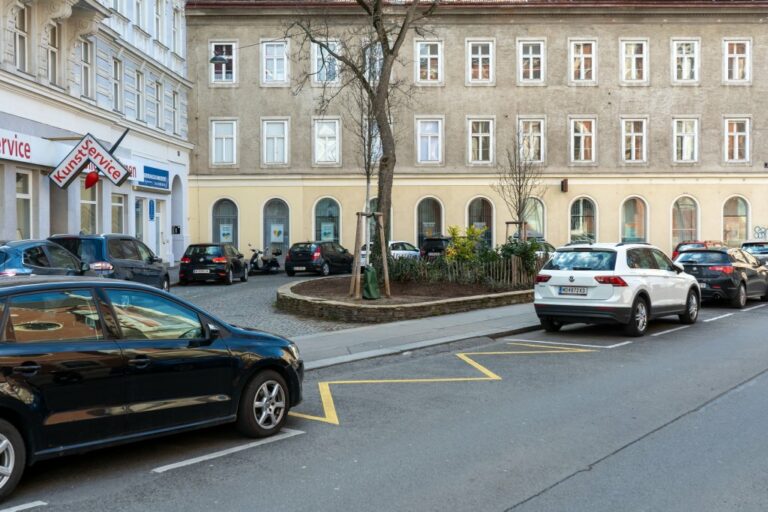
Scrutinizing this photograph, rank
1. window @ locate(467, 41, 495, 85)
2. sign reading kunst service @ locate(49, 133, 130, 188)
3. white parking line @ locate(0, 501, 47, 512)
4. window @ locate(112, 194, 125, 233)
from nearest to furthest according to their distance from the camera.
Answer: white parking line @ locate(0, 501, 47, 512) < sign reading kunst service @ locate(49, 133, 130, 188) < window @ locate(112, 194, 125, 233) < window @ locate(467, 41, 495, 85)

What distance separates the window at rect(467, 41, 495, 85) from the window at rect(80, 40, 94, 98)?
1914 centimetres

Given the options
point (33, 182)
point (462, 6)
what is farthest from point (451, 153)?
point (33, 182)

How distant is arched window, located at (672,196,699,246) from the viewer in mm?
38281

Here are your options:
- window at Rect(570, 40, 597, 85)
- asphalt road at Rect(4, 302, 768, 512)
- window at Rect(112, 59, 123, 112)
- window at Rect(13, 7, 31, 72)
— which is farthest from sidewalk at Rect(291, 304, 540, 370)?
window at Rect(570, 40, 597, 85)

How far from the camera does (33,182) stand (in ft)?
74.2

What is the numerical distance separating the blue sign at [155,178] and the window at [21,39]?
8.56 metres

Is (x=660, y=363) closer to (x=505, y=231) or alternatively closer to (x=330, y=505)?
(x=330, y=505)

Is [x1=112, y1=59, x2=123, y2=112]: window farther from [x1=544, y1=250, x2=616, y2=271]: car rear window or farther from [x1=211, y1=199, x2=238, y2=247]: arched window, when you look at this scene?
[x1=544, y1=250, x2=616, y2=271]: car rear window

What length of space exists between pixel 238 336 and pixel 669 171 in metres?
35.7

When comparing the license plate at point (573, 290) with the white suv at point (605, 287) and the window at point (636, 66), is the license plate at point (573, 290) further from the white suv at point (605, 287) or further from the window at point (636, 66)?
the window at point (636, 66)

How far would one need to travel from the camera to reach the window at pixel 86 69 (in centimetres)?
2483

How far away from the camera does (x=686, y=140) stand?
3819 cm

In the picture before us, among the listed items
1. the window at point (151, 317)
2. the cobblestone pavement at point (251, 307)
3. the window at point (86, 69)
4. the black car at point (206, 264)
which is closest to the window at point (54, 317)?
the window at point (151, 317)

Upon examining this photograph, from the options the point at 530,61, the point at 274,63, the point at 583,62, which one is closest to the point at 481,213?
the point at 530,61
